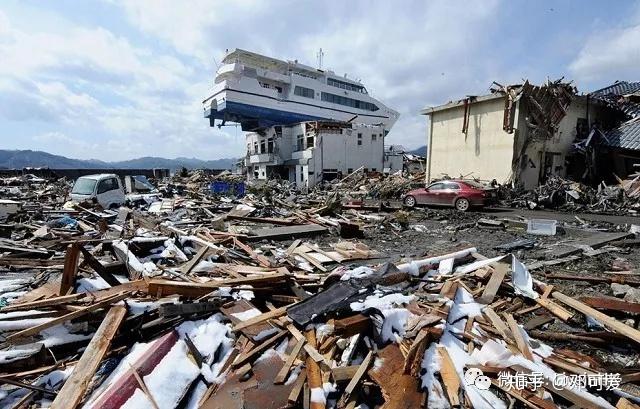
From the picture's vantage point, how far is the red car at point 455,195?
15.6 metres

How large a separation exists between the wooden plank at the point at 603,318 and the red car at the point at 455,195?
11659 mm

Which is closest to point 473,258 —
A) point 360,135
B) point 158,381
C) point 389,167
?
point 158,381

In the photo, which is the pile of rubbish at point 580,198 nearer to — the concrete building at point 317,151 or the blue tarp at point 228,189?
the blue tarp at point 228,189

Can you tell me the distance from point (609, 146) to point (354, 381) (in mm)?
25452

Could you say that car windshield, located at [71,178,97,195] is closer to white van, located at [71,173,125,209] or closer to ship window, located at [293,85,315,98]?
white van, located at [71,173,125,209]

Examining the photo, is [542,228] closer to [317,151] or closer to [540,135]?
[540,135]

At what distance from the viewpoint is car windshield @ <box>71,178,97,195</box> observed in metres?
14.4

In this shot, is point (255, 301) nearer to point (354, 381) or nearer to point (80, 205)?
point (354, 381)

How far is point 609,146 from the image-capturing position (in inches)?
798

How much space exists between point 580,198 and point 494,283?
16246 millimetres

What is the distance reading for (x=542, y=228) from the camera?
1023cm

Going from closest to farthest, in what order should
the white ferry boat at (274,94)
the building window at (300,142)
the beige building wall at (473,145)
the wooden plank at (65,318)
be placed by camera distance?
the wooden plank at (65,318) → the beige building wall at (473,145) → the building window at (300,142) → the white ferry boat at (274,94)

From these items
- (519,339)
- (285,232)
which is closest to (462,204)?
(285,232)

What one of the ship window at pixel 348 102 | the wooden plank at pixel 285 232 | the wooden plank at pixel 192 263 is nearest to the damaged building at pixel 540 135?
the wooden plank at pixel 285 232
